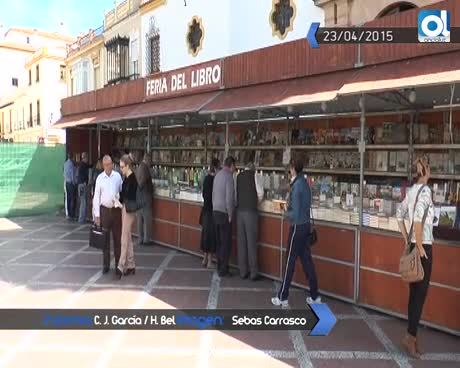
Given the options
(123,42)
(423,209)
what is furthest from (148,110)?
(123,42)

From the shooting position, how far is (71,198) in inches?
563

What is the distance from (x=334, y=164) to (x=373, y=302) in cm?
305

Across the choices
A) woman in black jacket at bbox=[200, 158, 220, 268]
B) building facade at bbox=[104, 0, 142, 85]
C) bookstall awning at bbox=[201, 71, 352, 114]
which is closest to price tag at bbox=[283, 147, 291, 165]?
woman in black jacket at bbox=[200, 158, 220, 268]

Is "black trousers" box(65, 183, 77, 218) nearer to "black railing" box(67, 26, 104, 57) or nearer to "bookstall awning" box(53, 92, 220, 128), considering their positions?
"bookstall awning" box(53, 92, 220, 128)

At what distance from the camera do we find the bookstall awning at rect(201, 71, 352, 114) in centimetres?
628

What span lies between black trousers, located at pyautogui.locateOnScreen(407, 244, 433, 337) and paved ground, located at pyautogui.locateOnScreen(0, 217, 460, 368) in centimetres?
33

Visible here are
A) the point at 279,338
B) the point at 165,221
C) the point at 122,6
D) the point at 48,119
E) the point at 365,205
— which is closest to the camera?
the point at 279,338

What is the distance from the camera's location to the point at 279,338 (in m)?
5.35

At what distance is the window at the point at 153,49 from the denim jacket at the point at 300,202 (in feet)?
46.0

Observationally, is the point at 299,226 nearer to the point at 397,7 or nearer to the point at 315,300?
the point at 315,300

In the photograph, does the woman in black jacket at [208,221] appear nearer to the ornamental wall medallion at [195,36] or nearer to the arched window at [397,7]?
the arched window at [397,7]

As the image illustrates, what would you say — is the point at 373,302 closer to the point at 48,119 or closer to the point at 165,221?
the point at 165,221

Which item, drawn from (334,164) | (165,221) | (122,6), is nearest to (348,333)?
(334,164)

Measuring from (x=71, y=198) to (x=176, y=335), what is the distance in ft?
31.9
